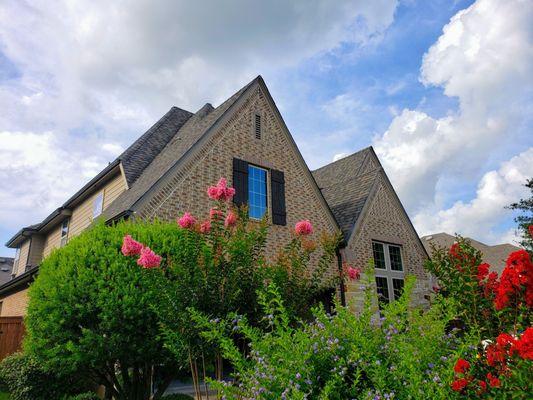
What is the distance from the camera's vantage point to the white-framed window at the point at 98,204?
1452cm

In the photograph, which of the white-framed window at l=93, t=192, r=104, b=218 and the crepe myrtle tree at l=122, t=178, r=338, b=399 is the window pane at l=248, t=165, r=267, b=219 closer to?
the white-framed window at l=93, t=192, r=104, b=218

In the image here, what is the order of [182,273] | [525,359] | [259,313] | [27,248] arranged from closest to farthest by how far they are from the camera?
1. [525,359]
2. [182,273]
3. [259,313]
4. [27,248]

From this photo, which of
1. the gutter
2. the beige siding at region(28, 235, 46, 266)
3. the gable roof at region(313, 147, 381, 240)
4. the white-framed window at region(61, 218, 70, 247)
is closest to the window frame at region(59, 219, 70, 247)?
the white-framed window at region(61, 218, 70, 247)

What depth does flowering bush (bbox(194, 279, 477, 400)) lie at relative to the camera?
3.29m

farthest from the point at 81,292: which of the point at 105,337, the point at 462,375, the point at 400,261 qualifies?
the point at 400,261

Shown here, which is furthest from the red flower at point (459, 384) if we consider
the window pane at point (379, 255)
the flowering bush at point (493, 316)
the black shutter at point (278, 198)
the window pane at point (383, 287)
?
the window pane at point (379, 255)

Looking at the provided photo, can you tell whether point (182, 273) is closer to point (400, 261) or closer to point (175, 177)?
point (175, 177)

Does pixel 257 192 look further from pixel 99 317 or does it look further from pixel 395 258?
pixel 99 317

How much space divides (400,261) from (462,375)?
1397 centimetres

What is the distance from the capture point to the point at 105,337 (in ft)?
20.2

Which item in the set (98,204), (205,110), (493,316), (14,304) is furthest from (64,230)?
(493,316)

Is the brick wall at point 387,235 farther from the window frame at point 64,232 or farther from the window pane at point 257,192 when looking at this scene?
the window frame at point 64,232

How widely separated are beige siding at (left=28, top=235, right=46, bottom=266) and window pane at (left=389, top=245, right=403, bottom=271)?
17235 millimetres

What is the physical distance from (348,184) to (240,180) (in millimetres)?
7213
